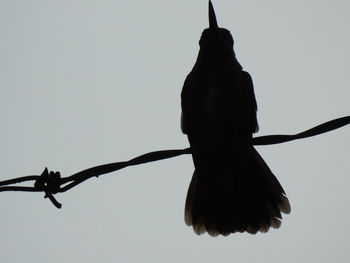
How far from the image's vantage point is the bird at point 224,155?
455cm

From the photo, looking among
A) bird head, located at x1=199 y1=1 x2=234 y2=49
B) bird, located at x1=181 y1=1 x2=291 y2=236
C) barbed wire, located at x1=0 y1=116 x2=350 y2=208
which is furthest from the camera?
bird head, located at x1=199 y1=1 x2=234 y2=49

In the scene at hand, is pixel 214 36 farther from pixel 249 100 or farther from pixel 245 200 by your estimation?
pixel 245 200

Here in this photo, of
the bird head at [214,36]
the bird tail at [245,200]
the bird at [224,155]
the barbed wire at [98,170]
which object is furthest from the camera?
the bird head at [214,36]

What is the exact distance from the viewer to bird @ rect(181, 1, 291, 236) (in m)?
4.55

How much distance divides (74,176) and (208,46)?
9.20 feet

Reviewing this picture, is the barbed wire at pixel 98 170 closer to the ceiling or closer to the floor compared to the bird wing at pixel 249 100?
closer to the floor

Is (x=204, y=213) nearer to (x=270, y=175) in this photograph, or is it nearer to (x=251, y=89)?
(x=270, y=175)

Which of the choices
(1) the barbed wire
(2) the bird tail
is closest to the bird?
(2) the bird tail

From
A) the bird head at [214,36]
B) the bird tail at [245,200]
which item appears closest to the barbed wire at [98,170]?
the bird tail at [245,200]

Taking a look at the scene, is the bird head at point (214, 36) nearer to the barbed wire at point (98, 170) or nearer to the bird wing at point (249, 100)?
the bird wing at point (249, 100)

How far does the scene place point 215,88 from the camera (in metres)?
4.55

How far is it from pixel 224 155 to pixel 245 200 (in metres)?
0.61

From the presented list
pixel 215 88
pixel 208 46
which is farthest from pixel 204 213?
pixel 208 46

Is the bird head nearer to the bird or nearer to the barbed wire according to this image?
the bird
